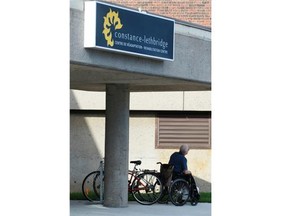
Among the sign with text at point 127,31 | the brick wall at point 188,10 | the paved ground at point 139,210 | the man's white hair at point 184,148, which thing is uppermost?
the brick wall at point 188,10

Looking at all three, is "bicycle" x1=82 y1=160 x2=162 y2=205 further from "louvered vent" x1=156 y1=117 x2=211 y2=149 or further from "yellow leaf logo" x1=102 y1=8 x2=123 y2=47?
"yellow leaf logo" x1=102 y1=8 x2=123 y2=47

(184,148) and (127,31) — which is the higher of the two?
(127,31)

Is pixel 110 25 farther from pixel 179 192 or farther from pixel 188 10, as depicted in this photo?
pixel 188 10

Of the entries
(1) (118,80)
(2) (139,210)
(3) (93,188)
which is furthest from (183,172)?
(1) (118,80)

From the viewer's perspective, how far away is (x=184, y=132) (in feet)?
86.0

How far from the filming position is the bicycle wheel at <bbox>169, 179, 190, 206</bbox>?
2083 centimetres

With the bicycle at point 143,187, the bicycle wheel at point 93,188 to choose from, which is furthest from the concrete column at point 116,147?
the bicycle wheel at point 93,188

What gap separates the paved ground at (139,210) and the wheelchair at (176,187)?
17 cm

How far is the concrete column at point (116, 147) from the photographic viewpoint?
1966cm

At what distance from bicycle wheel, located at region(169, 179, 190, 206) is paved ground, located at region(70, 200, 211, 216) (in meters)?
0.15

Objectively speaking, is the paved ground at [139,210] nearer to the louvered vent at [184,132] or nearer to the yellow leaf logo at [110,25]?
the yellow leaf logo at [110,25]

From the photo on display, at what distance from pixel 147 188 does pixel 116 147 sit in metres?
1.73
